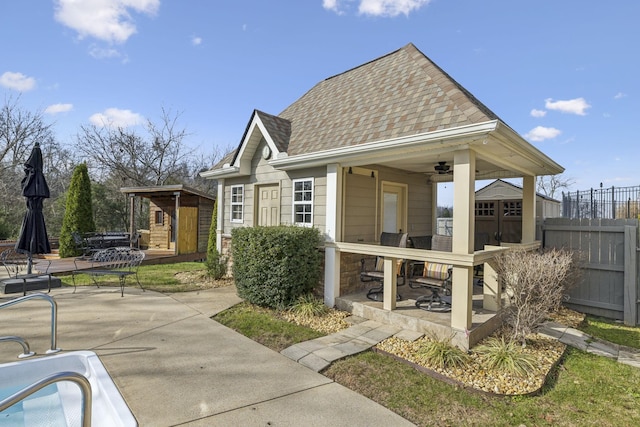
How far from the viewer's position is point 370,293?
6789 millimetres

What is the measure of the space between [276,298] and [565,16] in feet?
32.1

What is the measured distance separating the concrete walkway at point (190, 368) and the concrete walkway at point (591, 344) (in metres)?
4.02

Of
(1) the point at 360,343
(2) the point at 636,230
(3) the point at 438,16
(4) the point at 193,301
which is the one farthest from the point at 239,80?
(2) the point at 636,230

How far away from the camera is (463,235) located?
489 centimetres

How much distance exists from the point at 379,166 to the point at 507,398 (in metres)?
5.60

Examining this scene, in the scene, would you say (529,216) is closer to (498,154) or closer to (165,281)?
(498,154)

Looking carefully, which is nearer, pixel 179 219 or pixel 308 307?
pixel 308 307

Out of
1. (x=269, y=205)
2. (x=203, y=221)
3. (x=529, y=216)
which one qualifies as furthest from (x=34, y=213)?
(x=529, y=216)

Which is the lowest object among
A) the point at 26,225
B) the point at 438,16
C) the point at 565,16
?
the point at 26,225

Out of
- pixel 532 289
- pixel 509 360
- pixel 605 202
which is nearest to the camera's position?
pixel 509 360

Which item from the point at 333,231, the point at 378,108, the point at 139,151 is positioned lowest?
the point at 333,231

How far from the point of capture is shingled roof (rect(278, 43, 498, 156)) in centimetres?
549

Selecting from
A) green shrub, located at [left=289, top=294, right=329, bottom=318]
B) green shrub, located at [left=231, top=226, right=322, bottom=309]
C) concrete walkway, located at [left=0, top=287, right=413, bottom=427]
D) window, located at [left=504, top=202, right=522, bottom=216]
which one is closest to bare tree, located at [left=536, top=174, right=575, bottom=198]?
window, located at [left=504, top=202, right=522, bottom=216]

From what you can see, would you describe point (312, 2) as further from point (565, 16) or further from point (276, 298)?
point (276, 298)
